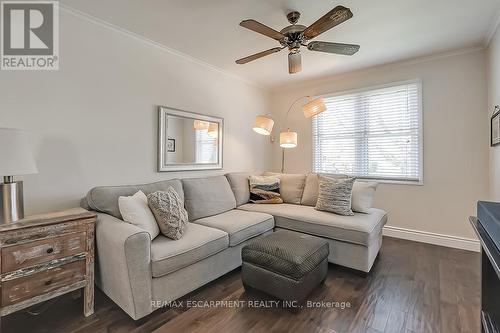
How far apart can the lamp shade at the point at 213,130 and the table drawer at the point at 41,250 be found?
2.11 m

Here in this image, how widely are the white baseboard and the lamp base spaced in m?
4.18

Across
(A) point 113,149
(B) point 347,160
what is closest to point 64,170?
(A) point 113,149

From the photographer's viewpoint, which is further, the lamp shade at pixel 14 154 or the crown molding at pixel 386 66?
the crown molding at pixel 386 66

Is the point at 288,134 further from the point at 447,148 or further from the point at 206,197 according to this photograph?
the point at 447,148

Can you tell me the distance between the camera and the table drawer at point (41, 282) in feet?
4.79

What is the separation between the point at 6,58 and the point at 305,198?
11.0 feet

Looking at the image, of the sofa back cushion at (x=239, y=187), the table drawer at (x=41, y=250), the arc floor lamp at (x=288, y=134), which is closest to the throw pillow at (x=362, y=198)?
the arc floor lamp at (x=288, y=134)

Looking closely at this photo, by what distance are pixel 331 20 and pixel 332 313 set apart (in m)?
2.20

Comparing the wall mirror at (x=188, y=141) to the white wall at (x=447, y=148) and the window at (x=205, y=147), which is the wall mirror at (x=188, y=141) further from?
the white wall at (x=447, y=148)

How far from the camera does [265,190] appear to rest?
346cm

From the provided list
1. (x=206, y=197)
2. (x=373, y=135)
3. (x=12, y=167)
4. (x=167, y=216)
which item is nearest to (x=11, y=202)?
(x=12, y=167)

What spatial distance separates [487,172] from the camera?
9.38ft

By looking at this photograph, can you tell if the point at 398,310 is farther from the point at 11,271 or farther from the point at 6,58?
the point at 6,58

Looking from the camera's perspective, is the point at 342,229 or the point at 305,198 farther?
the point at 305,198
